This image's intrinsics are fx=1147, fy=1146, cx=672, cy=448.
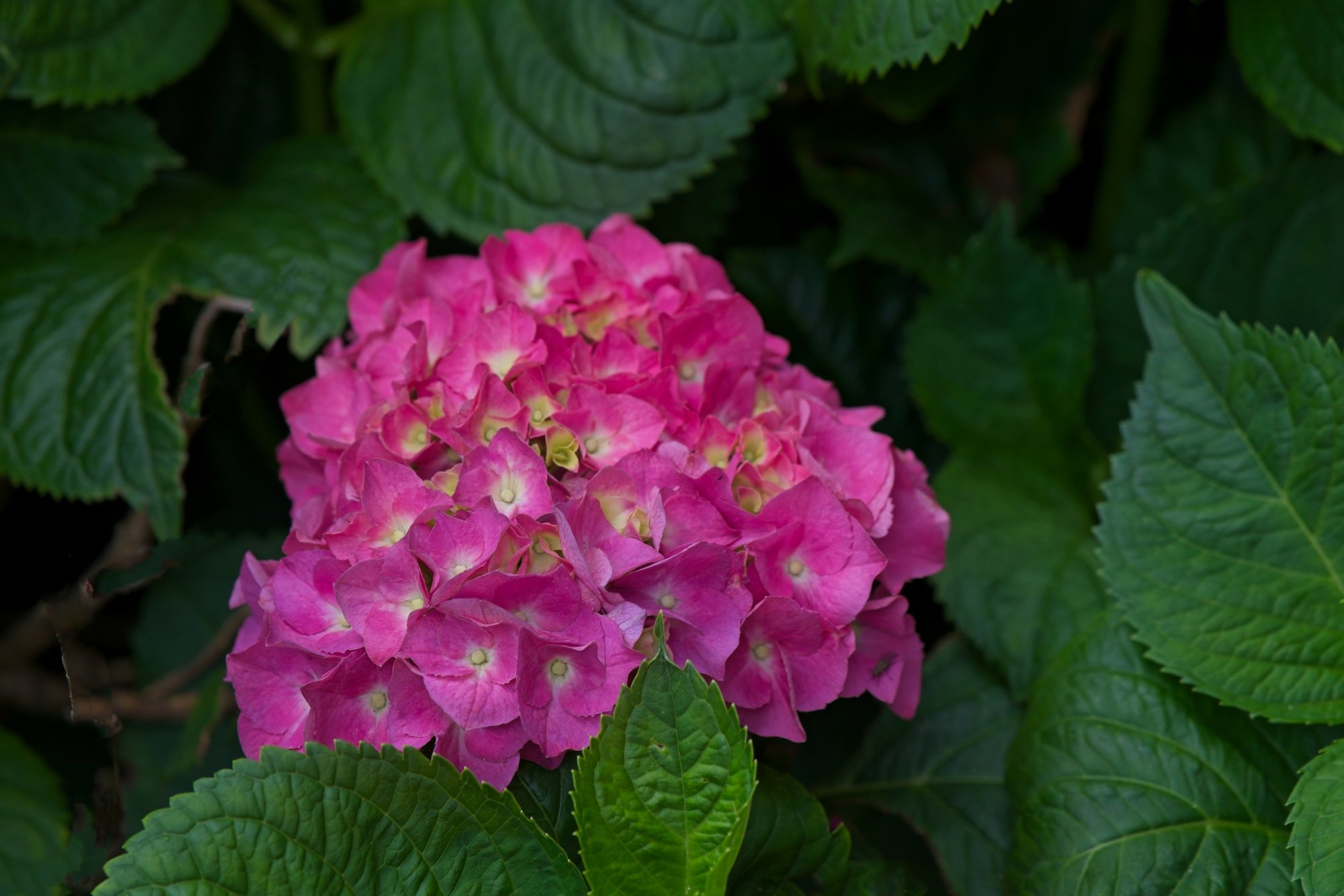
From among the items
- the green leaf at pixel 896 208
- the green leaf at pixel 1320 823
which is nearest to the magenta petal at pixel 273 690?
the green leaf at pixel 1320 823

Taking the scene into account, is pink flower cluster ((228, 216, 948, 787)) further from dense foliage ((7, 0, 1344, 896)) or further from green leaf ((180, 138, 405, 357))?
green leaf ((180, 138, 405, 357))

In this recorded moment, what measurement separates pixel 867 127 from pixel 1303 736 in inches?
35.8

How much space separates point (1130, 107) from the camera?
1.41 m

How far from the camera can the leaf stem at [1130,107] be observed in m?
1.34

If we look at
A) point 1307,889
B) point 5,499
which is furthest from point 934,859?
point 5,499

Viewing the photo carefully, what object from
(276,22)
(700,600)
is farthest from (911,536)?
(276,22)

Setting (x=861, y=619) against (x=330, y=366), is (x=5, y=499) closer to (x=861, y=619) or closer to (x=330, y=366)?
(x=330, y=366)

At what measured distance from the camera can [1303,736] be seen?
91cm

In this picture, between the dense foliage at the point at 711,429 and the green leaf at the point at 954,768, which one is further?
the green leaf at the point at 954,768

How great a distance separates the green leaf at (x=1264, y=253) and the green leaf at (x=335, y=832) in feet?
2.84

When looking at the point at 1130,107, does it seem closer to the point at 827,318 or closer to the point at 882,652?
the point at 827,318

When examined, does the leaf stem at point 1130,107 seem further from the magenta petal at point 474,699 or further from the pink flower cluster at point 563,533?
the magenta petal at point 474,699

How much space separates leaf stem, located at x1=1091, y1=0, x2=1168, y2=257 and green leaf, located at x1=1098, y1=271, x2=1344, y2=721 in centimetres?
57

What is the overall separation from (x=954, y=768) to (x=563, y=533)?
570 mm
